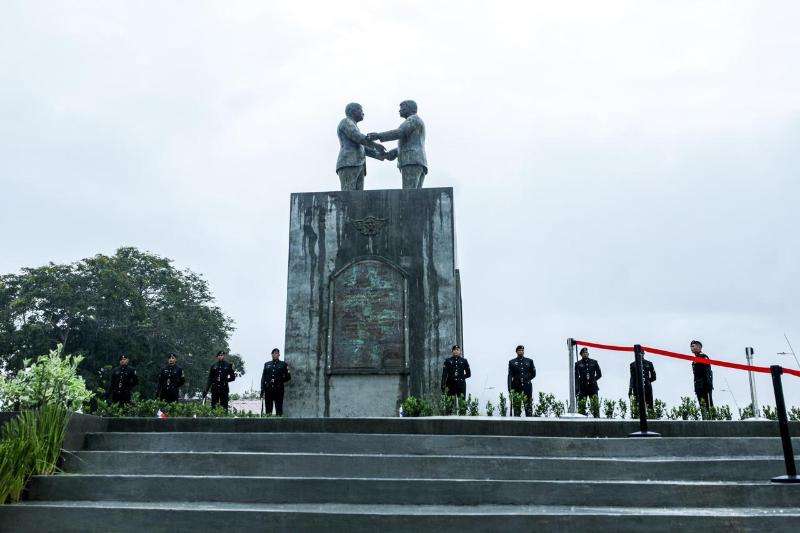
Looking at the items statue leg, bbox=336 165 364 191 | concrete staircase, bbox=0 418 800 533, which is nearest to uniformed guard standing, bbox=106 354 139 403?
statue leg, bbox=336 165 364 191

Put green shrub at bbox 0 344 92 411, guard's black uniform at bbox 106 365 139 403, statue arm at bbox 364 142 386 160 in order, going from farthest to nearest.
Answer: guard's black uniform at bbox 106 365 139 403 → statue arm at bbox 364 142 386 160 → green shrub at bbox 0 344 92 411

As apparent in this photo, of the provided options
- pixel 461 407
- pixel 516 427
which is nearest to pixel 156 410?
pixel 461 407

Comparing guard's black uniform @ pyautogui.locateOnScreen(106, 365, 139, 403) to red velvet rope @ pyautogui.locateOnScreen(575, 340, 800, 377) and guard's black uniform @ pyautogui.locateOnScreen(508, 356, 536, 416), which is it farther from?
red velvet rope @ pyautogui.locateOnScreen(575, 340, 800, 377)

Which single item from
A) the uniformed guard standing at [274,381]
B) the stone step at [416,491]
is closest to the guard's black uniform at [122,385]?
the uniformed guard standing at [274,381]

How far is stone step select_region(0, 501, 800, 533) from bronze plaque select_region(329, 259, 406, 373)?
6599mm

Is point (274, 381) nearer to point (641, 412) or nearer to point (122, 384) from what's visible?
point (122, 384)

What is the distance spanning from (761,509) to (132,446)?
19.0 feet

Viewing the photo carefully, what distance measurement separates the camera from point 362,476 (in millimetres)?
6188

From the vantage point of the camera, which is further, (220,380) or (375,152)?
(375,152)

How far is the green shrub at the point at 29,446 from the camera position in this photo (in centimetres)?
576

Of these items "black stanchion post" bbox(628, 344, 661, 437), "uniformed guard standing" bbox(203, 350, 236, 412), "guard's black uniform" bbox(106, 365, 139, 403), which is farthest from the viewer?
"guard's black uniform" bbox(106, 365, 139, 403)

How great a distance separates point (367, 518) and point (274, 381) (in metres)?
7.30

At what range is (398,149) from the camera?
46.4 feet

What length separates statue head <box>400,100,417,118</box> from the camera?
14172mm
